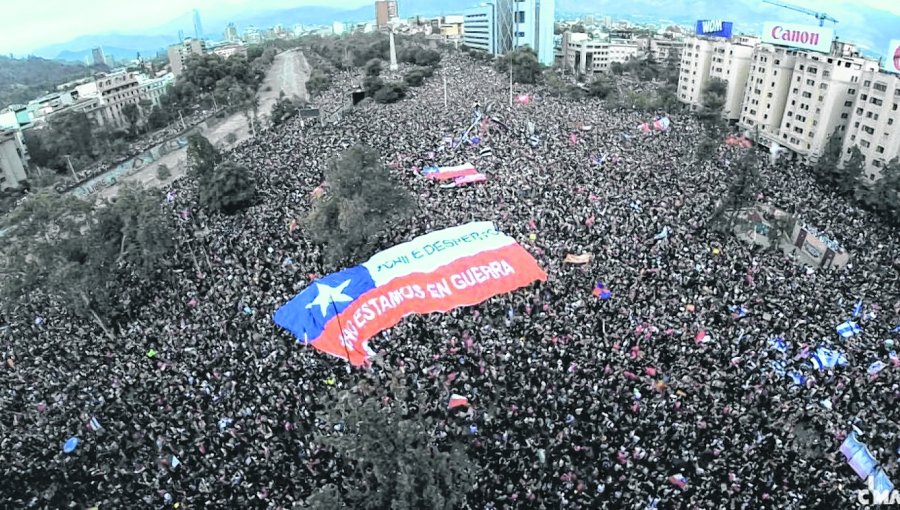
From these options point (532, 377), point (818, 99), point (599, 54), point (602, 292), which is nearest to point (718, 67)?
point (818, 99)

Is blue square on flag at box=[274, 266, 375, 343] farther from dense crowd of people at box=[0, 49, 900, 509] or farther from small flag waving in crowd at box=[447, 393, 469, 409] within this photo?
small flag waving in crowd at box=[447, 393, 469, 409]

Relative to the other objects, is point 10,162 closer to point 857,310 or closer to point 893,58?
point 857,310

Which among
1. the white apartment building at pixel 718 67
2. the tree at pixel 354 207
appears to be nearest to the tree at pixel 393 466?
the tree at pixel 354 207

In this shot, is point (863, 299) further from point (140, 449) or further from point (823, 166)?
point (140, 449)

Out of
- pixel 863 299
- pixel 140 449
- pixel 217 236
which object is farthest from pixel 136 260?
pixel 863 299

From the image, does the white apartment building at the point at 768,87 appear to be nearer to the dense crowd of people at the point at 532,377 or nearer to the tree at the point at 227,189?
the dense crowd of people at the point at 532,377
